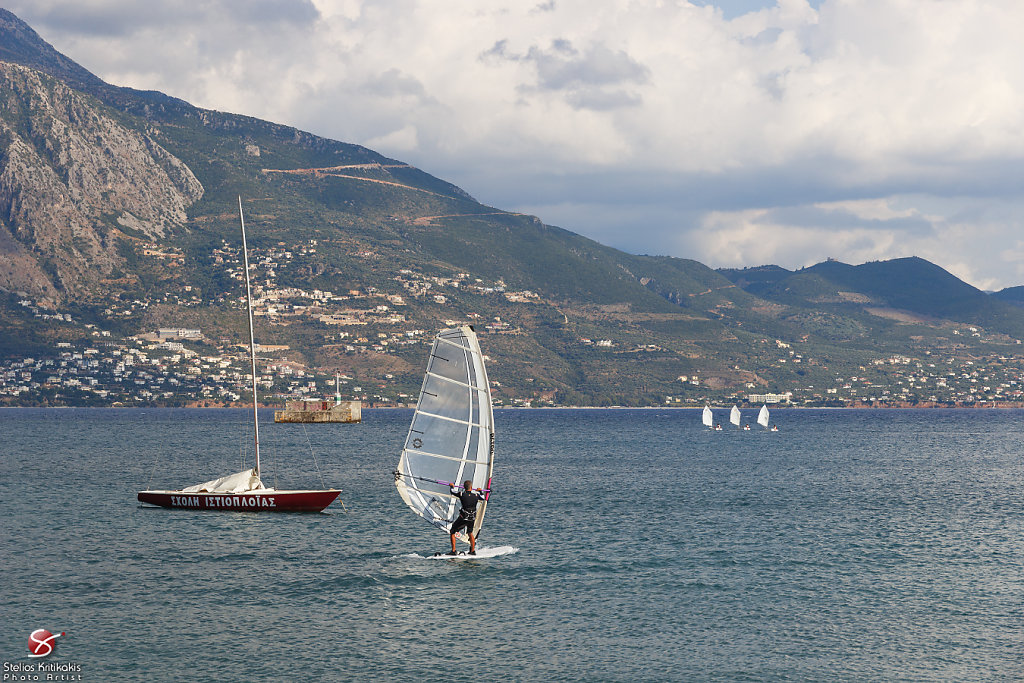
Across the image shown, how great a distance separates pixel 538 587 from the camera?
4294cm

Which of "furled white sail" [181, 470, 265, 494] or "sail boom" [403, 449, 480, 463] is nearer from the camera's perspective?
"sail boom" [403, 449, 480, 463]

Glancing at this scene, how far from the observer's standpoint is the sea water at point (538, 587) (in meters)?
32.5

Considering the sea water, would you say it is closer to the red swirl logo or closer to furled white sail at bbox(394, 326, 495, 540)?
the red swirl logo

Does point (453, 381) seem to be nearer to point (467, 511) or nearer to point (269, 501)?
point (467, 511)

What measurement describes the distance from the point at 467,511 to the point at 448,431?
3760 mm

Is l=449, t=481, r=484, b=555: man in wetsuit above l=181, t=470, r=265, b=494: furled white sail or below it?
above

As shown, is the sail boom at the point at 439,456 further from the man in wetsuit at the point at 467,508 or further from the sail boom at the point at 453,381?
the sail boom at the point at 453,381

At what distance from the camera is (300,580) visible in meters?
44.4

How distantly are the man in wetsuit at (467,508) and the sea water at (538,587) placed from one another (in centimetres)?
170

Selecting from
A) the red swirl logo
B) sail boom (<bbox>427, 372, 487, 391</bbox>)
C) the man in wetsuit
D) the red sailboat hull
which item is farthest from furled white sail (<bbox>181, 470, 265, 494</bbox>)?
the red swirl logo

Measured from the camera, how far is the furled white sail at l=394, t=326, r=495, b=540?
43625 mm

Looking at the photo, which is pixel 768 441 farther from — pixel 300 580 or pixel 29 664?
pixel 29 664

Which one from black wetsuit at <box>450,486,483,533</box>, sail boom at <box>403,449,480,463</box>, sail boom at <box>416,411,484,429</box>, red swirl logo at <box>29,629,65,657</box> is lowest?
red swirl logo at <box>29,629,65,657</box>

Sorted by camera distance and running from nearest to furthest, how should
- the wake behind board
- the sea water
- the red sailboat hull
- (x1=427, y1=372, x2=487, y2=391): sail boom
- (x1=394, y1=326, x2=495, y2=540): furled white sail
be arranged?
the sea water, (x1=394, y1=326, x2=495, y2=540): furled white sail, (x1=427, y1=372, x2=487, y2=391): sail boom, the wake behind board, the red sailboat hull
